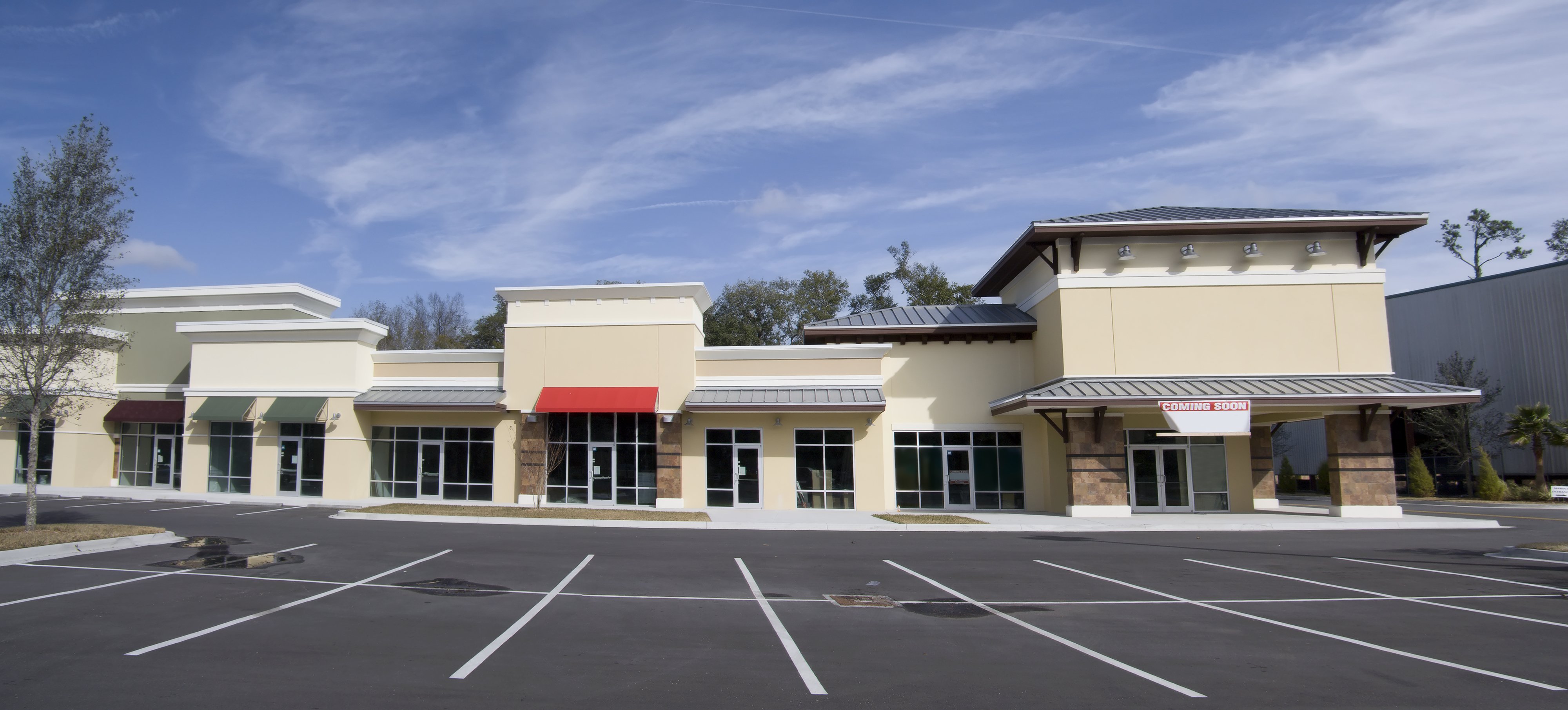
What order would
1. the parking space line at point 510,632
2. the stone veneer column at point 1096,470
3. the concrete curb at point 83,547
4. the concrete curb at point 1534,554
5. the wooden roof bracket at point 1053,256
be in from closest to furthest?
1. the parking space line at point 510,632
2. the concrete curb at point 83,547
3. the concrete curb at point 1534,554
4. the stone veneer column at point 1096,470
5. the wooden roof bracket at point 1053,256

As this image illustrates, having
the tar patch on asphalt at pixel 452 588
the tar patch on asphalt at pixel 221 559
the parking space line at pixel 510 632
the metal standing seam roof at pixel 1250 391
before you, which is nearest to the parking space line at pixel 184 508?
the tar patch on asphalt at pixel 221 559

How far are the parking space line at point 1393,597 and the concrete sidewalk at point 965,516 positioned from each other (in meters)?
5.94

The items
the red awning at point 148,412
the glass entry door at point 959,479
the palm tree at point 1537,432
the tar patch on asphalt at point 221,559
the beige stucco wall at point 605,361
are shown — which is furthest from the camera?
the palm tree at point 1537,432

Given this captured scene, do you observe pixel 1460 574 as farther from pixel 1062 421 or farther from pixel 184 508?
pixel 184 508

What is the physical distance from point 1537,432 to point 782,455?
30.1m

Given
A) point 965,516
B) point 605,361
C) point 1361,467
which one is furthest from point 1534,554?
point 605,361

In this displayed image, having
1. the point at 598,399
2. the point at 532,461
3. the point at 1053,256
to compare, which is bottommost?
the point at 532,461

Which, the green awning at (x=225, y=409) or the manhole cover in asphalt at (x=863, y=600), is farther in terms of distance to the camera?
the green awning at (x=225, y=409)

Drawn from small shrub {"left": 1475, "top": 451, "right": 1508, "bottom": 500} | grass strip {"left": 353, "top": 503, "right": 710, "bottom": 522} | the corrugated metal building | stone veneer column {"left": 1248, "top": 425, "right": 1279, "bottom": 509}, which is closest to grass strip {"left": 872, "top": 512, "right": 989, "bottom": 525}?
grass strip {"left": 353, "top": 503, "right": 710, "bottom": 522}

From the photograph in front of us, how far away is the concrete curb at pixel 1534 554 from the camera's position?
47.5ft

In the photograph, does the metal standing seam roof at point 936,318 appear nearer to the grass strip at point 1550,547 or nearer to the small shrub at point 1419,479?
the grass strip at point 1550,547

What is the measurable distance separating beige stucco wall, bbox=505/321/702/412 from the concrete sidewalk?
11.7ft

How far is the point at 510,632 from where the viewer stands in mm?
8477

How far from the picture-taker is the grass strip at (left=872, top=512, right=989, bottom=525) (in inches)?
816
